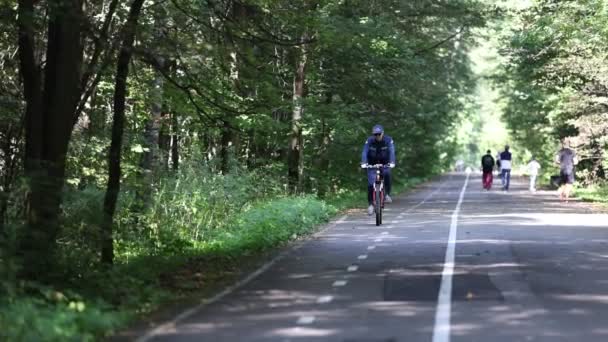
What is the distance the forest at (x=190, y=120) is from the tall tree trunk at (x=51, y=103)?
3 cm

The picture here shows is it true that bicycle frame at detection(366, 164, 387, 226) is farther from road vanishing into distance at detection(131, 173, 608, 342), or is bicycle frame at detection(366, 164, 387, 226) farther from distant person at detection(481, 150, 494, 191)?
distant person at detection(481, 150, 494, 191)

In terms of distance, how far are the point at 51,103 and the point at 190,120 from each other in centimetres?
992

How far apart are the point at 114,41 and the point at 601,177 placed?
31.2m

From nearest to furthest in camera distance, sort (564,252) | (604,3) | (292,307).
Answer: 1. (292,307)
2. (564,252)
3. (604,3)

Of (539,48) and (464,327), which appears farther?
(539,48)

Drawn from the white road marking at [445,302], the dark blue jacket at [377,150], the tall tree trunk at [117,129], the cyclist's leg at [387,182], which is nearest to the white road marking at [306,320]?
the white road marking at [445,302]

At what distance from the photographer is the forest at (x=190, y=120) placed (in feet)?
34.1

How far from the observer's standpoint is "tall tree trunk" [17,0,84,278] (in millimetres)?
10398

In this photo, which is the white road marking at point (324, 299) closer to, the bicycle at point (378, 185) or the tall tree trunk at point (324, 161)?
the bicycle at point (378, 185)

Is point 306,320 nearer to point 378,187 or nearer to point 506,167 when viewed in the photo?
point 378,187

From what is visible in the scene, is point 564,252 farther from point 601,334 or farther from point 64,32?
point 64,32

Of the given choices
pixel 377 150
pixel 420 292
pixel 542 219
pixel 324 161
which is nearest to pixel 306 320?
pixel 420 292

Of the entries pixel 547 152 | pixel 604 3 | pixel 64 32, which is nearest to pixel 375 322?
pixel 64 32

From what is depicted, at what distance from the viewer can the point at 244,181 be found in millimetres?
21047
